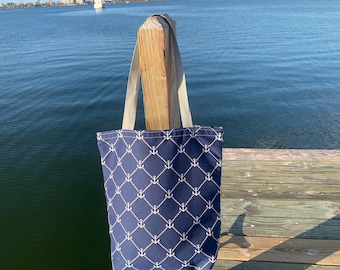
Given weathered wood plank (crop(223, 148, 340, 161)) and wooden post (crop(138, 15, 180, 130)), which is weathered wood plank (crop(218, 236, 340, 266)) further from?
wooden post (crop(138, 15, 180, 130))

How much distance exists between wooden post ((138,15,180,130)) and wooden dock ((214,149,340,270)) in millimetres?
1762

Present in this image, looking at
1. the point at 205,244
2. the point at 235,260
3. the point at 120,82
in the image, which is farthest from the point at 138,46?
the point at 120,82

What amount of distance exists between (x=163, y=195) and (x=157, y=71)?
77 centimetres

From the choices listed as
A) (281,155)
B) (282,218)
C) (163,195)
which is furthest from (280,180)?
(163,195)

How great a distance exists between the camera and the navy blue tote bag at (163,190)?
2033 millimetres

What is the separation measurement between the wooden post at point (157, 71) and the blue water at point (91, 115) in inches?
187

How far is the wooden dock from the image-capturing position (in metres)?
3.23

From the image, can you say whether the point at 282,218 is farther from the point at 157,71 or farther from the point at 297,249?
the point at 157,71

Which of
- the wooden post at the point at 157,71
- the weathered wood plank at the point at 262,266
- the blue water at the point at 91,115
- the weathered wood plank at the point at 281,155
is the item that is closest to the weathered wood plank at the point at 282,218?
the weathered wood plank at the point at 262,266

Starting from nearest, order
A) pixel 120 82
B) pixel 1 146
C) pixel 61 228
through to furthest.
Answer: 1. pixel 61 228
2. pixel 1 146
3. pixel 120 82

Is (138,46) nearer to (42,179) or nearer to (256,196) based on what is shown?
(256,196)

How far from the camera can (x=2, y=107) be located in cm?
1414

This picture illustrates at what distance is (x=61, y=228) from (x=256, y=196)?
15.3 ft

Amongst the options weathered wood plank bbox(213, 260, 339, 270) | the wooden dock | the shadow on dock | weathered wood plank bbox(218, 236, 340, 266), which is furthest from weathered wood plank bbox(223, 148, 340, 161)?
A: weathered wood plank bbox(213, 260, 339, 270)
